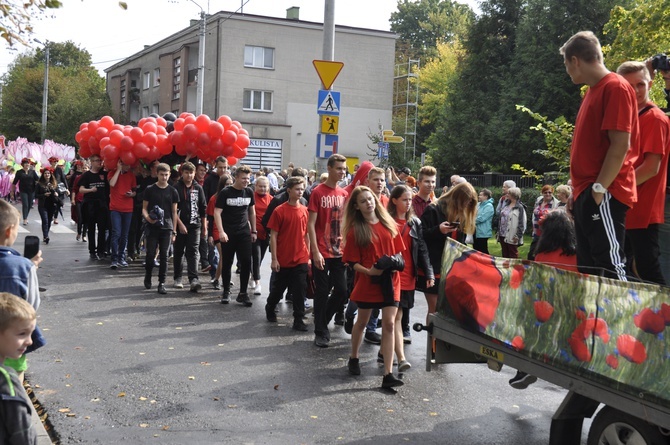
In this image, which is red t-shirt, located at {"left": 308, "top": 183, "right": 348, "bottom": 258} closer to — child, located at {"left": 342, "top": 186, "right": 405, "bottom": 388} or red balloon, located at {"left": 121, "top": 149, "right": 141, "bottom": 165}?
child, located at {"left": 342, "top": 186, "right": 405, "bottom": 388}

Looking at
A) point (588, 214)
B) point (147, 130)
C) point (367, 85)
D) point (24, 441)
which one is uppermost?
point (367, 85)

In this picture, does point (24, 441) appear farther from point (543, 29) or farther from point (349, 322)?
point (543, 29)

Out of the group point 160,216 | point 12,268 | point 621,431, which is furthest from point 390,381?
point 160,216

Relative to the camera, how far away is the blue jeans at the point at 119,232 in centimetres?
1504

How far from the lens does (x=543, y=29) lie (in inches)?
1566

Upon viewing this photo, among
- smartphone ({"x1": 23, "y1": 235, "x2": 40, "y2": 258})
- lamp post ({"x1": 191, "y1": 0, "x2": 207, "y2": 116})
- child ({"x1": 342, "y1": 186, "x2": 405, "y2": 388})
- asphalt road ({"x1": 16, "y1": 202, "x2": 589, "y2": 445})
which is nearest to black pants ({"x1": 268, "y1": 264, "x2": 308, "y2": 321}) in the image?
asphalt road ({"x1": 16, "y1": 202, "x2": 589, "y2": 445})

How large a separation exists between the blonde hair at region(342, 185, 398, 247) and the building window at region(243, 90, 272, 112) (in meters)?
43.1

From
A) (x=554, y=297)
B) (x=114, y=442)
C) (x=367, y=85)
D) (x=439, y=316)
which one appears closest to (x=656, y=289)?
(x=554, y=297)

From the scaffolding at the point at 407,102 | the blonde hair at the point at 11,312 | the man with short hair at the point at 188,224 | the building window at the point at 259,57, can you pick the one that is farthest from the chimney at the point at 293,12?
the blonde hair at the point at 11,312

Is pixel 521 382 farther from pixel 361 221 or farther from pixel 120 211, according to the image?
pixel 120 211

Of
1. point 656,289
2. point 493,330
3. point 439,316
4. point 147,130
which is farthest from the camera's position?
point 147,130

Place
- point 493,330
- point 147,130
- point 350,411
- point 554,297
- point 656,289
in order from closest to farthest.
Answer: point 656,289
point 554,297
point 493,330
point 350,411
point 147,130

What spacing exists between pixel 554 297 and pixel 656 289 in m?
0.76

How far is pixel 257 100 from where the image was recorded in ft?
165
